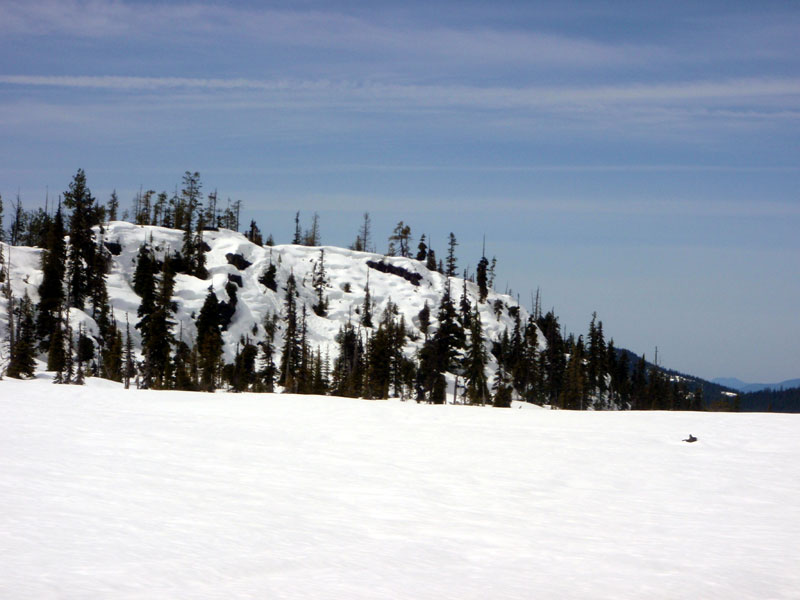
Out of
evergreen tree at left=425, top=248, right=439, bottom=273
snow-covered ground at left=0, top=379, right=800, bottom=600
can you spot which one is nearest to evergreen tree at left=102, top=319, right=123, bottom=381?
snow-covered ground at left=0, top=379, right=800, bottom=600

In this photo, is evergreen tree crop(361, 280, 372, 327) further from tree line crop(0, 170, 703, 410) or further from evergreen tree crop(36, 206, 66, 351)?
evergreen tree crop(36, 206, 66, 351)

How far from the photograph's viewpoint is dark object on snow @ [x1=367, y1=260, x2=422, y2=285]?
14788cm

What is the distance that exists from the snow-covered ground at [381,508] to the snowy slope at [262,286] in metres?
74.4

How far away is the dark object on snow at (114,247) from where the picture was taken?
370 ft

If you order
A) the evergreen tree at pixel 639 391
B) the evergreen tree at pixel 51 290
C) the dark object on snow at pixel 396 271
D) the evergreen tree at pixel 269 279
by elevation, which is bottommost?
the evergreen tree at pixel 639 391

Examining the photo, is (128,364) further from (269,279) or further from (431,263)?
(431,263)

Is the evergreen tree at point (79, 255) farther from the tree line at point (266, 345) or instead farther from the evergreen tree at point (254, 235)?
the evergreen tree at point (254, 235)

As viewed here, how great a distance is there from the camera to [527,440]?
62.8ft

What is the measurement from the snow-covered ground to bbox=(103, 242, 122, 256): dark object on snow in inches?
3915

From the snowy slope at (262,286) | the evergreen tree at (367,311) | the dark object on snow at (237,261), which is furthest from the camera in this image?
the dark object on snow at (237,261)

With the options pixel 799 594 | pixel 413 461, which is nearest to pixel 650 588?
pixel 799 594

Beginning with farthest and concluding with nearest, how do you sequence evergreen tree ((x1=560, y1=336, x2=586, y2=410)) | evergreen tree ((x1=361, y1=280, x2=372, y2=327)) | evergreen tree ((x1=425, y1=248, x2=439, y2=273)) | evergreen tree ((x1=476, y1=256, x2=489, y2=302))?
evergreen tree ((x1=425, y1=248, x2=439, y2=273)) < evergreen tree ((x1=476, y1=256, x2=489, y2=302)) < evergreen tree ((x1=361, y1=280, x2=372, y2=327)) < evergreen tree ((x1=560, y1=336, x2=586, y2=410))

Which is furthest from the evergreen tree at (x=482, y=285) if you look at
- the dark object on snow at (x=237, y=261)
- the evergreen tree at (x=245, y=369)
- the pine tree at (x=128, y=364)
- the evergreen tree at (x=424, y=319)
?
the pine tree at (x=128, y=364)

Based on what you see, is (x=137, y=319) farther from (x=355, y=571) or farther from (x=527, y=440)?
(x=355, y=571)
